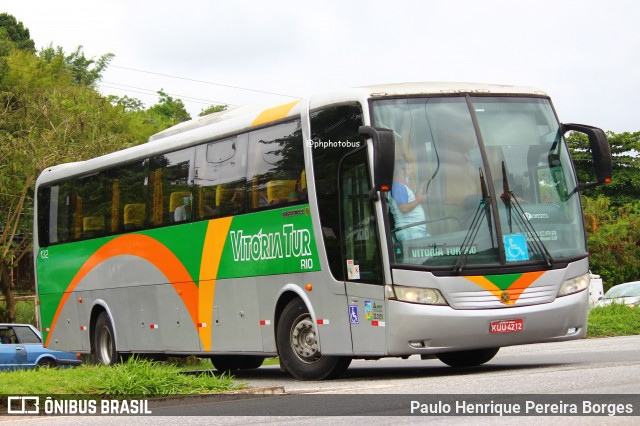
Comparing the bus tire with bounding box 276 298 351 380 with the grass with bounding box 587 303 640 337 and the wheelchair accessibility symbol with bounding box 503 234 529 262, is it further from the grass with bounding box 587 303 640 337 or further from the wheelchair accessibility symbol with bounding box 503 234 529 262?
the grass with bounding box 587 303 640 337

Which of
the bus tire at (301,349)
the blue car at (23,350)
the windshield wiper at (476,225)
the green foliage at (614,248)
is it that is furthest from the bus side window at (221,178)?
the green foliage at (614,248)

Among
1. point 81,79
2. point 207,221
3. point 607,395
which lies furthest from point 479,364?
point 81,79

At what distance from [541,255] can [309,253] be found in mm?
2995

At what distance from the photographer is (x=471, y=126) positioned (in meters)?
14.4

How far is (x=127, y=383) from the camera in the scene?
1220cm

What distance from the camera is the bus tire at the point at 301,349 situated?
15.1m

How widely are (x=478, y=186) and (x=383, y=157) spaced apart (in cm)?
138

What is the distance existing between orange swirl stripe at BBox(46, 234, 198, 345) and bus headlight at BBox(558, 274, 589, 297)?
6.14m

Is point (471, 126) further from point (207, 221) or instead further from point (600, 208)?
point (600, 208)

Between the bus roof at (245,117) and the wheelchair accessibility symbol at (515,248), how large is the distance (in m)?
2.00

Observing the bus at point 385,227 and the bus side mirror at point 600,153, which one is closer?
the bus at point 385,227

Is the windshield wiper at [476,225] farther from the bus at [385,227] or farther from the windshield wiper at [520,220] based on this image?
the windshield wiper at [520,220]

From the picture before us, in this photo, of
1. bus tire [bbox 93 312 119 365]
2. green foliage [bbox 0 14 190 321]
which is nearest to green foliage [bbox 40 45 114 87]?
green foliage [bbox 0 14 190 321]

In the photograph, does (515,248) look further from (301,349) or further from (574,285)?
(301,349)
